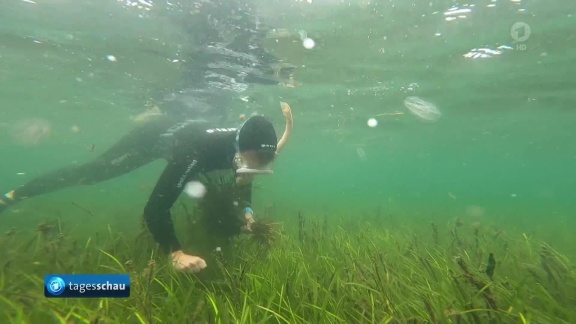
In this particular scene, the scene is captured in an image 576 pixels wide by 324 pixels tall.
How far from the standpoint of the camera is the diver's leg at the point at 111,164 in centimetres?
929

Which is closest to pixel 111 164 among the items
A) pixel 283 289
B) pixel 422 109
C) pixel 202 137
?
pixel 202 137

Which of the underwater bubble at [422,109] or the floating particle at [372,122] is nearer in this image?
the underwater bubble at [422,109]

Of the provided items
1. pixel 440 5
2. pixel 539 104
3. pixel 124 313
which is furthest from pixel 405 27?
pixel 539 104

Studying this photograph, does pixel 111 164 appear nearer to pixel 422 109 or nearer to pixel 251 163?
pixel 251 163

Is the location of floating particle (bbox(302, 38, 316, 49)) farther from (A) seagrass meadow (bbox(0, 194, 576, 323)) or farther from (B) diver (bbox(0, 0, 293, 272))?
(A) seagrass meadow (bbox(0, 194, 576, 323))

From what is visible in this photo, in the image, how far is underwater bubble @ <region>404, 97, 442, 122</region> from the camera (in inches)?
950

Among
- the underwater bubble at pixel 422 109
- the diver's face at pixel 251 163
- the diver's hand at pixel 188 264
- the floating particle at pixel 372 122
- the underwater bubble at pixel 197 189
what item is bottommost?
the floating particle at pixel 372 122

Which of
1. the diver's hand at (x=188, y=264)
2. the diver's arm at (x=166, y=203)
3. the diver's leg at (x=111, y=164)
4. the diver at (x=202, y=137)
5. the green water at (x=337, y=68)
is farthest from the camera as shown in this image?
the green water at (x=337, y=68)

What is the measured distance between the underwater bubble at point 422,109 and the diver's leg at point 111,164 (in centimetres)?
1813

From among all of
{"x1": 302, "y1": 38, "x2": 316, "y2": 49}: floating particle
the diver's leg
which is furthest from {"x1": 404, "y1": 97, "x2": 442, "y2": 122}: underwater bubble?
the diver's leg

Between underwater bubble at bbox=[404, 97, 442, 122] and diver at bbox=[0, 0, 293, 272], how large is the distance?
12.2 m

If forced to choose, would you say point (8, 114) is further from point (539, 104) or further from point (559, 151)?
point (559, 151)

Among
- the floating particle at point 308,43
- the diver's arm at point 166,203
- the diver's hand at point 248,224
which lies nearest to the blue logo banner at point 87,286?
the diver's arm at point 166,203

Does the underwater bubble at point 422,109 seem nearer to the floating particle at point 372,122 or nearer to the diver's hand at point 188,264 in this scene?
the floating particle at point 372,122
